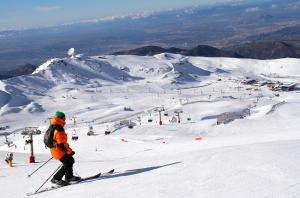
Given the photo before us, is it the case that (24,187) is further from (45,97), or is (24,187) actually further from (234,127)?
(45,97)

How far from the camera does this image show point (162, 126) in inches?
2039

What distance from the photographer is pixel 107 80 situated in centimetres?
16275

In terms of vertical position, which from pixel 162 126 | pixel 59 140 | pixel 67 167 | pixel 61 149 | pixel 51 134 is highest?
pixel 51 134

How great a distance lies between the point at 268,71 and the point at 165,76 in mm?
46208

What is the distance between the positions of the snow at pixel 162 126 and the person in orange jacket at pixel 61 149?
1.46 ft

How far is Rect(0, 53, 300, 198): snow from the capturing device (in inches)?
394

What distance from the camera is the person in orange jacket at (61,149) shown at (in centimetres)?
1076

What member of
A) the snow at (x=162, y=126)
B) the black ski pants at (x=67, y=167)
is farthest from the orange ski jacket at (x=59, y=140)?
the snow at (x=162, y=126)

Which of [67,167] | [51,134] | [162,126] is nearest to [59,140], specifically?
[51,134]

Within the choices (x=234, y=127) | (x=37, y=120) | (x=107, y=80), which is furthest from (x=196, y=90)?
(x=234, y=127)

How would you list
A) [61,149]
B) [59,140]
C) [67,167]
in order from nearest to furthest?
[59,140], [61,149], [67,167]

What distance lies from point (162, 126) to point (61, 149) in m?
41.0

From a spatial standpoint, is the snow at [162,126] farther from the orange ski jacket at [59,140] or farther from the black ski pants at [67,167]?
the orange ski jacket at [59,140]

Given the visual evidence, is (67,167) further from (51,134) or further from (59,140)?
(51,134)
